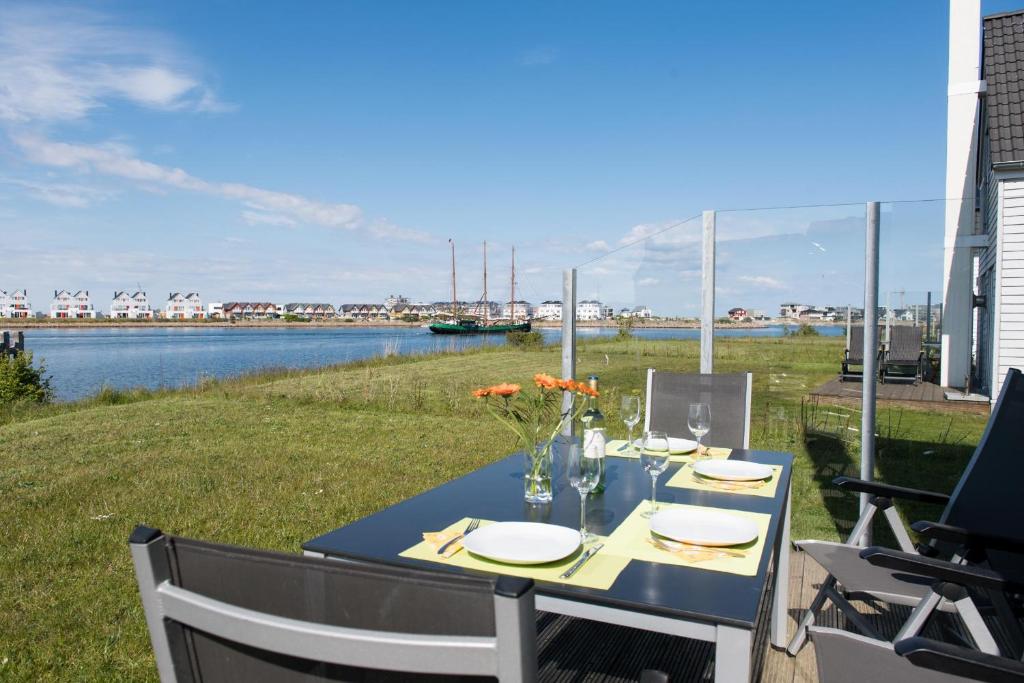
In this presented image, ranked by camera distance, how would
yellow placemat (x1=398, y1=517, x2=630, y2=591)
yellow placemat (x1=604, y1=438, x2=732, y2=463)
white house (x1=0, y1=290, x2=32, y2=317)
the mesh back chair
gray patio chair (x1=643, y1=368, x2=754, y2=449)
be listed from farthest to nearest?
1. white house (x1=0, y1=290, x2=32, y2=317)
2. gray patio chair (x1=643, y1=368, x2=754, y2=449)
3. yellow placemat (x1=604, y1=438, x2=732, y2=463)
4. yellow placemat (x1=398, y1=517, x2=630, y2=591)
5. the mesh back chair

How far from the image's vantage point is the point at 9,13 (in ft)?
39.6

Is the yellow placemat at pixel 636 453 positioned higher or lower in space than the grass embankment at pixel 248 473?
higher

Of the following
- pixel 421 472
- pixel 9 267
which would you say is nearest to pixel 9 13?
pixel 421 472

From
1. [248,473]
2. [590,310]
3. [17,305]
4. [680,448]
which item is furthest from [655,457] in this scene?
[17,305]

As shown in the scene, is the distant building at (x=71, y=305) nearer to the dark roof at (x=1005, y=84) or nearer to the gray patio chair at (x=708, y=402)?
the dark roof at (x=1005, y=84)

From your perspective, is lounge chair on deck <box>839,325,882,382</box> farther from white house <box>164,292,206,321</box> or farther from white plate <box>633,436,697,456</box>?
white house <box>164,292,206,321</box>

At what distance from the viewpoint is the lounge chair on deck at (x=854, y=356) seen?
134 inches

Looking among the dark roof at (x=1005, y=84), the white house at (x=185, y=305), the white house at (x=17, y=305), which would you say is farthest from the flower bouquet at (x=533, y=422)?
the white house at (x=185, y=305)

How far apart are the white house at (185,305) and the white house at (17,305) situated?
58.2 feet

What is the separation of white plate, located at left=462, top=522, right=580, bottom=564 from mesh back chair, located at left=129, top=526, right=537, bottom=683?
0.68 m

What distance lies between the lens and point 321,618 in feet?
2.47

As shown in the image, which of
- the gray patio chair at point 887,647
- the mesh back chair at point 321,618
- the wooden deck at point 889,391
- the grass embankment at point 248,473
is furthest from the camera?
the wooden deck at point 889,391

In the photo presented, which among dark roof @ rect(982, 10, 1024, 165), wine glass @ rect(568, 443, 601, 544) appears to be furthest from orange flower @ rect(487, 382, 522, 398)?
dark roof @ rect(982, 10, 1024, 165)

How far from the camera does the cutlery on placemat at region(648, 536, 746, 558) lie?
5.00 feet
